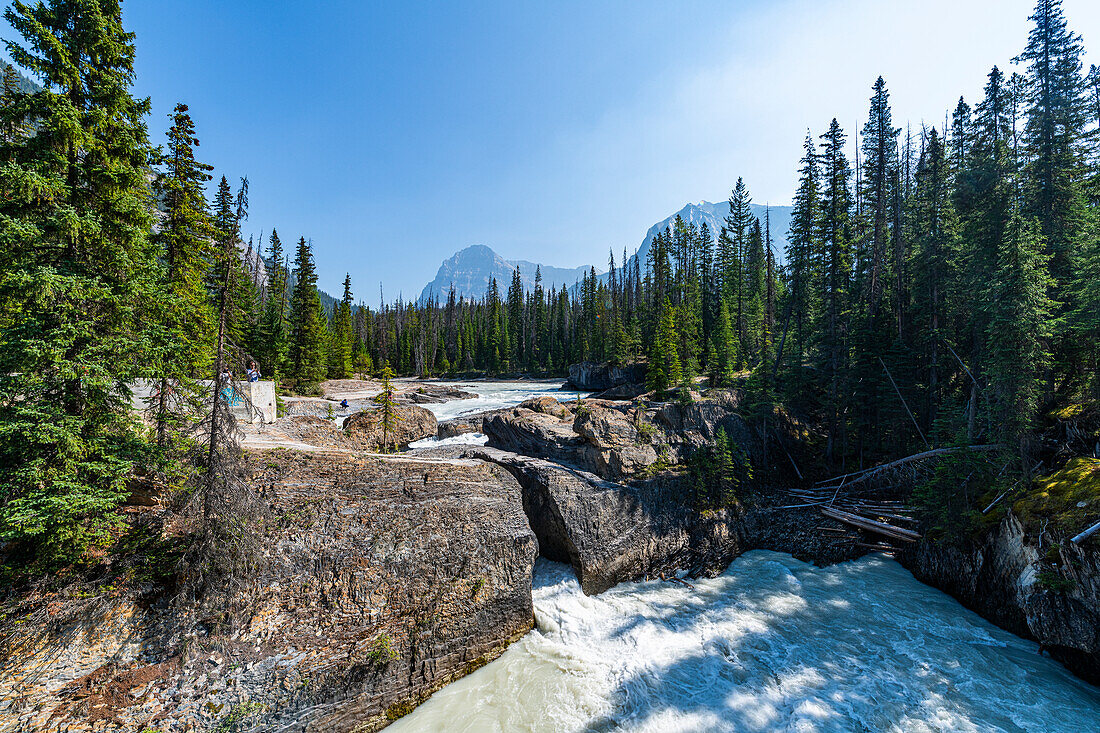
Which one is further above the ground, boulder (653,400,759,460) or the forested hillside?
the forested hillside

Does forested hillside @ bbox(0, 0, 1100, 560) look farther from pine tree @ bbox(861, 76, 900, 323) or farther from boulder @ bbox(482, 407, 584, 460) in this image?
boulder @ bbox(482, 407, 584, 460)

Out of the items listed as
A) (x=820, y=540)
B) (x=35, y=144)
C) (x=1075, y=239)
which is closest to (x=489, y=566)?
(x=35, y=144)

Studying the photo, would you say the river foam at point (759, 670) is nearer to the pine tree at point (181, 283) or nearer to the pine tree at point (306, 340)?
the pine tree at point (181, 283)

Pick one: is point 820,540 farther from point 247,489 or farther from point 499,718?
point 247,489

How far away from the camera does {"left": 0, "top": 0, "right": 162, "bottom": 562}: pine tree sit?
673 cm

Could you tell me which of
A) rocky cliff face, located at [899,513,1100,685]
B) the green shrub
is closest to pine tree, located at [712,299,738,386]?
rocky cliff face, located at [899,513,1100,685]

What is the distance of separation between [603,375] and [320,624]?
46.8m

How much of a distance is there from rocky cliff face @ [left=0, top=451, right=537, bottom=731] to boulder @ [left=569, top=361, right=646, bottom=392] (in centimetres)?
3715

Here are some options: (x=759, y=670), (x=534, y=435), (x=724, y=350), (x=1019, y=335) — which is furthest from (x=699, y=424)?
(x=724, y=350)

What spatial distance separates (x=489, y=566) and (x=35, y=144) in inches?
507

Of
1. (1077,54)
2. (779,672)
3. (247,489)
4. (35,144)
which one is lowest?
(779,672)

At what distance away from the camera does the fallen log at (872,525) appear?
14669 millimetres

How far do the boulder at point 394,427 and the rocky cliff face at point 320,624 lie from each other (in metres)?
8.81

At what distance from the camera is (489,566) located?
407 inches
